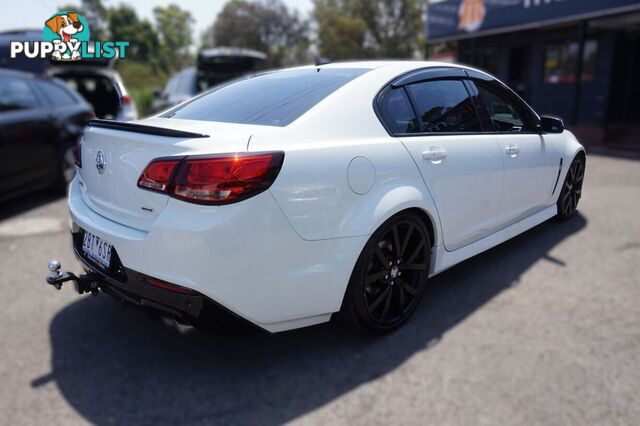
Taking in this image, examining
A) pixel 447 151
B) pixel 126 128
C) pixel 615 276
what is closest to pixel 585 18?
pixel 615 276

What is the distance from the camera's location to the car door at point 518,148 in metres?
1.41

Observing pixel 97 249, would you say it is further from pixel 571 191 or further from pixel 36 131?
pixel 36 131

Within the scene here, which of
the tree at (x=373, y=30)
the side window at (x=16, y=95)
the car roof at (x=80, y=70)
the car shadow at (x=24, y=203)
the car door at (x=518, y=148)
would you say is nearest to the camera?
the car door at (x=518, y=148)

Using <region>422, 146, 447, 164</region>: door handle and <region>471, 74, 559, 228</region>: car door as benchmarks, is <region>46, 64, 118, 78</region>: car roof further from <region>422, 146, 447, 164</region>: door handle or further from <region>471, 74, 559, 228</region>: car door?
<region>471, 74, 559, 228</region>: car door

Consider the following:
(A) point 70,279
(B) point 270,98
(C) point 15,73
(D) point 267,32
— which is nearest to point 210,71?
(C) point 15,73

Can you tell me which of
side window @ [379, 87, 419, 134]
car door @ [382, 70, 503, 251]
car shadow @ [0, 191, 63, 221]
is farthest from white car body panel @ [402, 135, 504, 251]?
car shadow @ [0, 191, 63, 221]

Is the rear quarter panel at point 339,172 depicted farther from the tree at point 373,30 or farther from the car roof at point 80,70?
the tree at point 373,30

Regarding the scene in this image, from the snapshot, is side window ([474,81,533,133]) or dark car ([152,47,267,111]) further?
dark car ([152,47,267,111])

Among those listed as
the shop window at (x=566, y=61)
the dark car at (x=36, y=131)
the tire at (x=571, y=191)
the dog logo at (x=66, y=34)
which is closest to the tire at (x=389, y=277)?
the tire at (x=571, y=191)

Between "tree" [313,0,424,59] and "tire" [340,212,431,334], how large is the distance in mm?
35988

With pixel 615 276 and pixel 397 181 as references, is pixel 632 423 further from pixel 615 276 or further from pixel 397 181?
pixel 615 276

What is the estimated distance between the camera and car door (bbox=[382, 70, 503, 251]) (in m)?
1.75

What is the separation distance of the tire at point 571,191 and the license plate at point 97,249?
172cm

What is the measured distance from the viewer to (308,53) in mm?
49031
